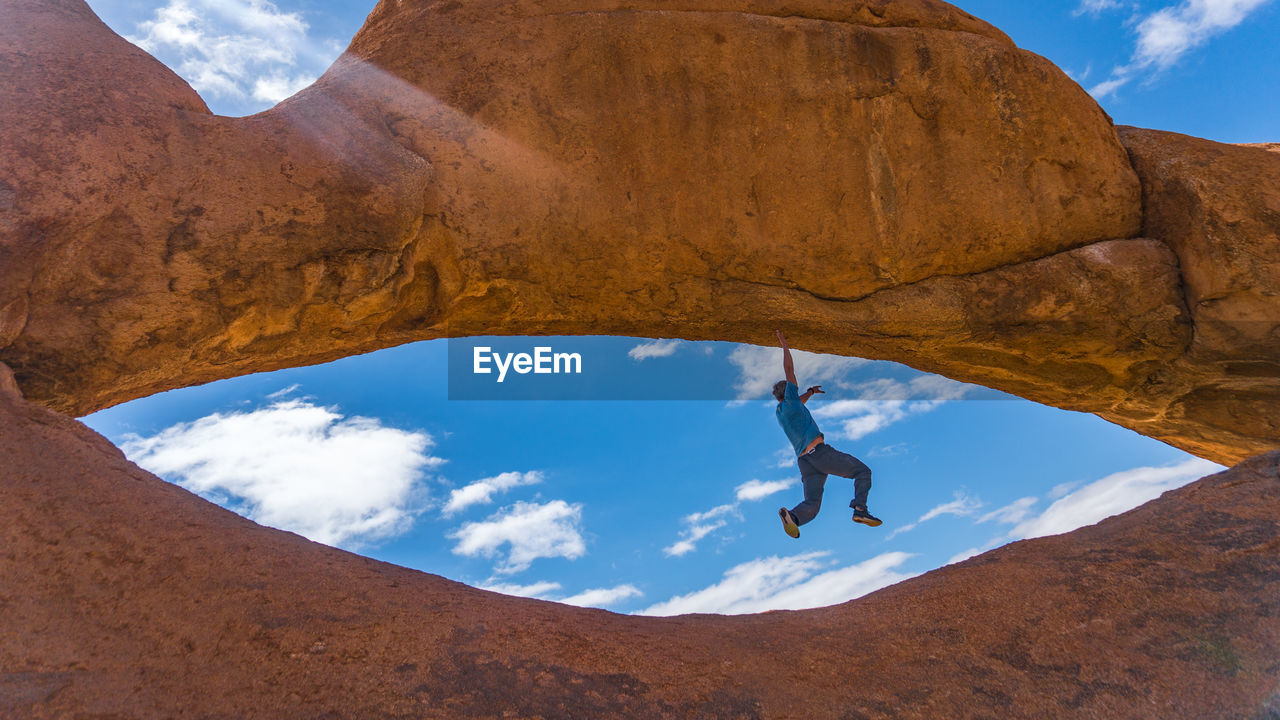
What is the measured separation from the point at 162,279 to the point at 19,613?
2261 millimetres

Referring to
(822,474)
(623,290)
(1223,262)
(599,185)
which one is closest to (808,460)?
(822,474)

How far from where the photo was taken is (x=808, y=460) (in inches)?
229

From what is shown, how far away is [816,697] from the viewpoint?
2.87 m

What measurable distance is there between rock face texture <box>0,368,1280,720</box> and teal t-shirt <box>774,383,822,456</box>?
220cm

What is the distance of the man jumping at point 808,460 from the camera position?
18.2 ft

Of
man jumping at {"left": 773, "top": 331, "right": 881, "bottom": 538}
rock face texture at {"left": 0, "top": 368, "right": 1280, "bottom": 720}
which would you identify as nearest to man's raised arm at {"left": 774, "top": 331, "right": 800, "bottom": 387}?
man jumping at {"left": 773, "top": 331, "right": 881, "bottom": 538}

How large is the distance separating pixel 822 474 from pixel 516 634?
335 cm

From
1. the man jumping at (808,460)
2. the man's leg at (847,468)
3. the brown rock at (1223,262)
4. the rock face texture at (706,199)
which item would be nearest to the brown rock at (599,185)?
the rock face texture at (706,199)

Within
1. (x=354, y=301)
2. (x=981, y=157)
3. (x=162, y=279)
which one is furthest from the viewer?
(x=981, y=157)

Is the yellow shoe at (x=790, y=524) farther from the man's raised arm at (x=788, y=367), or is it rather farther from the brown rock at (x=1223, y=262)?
the brown rock at (x=1223, y=262)

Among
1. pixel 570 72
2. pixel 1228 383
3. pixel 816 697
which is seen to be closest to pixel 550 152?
pixel 570 72

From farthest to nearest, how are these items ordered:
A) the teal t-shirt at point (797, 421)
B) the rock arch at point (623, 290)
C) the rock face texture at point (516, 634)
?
the teal t-shirt at point (797, 421)
the rock arch at point (623, 290)
the rock face texture at point (516, 634)

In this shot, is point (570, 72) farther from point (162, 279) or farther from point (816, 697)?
point (816, 697)

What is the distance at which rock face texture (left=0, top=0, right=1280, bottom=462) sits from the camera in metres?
4.59
